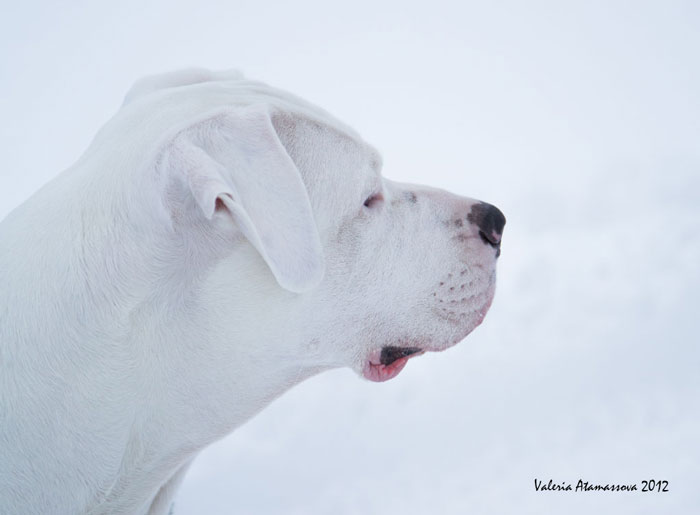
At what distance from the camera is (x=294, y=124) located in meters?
1.94

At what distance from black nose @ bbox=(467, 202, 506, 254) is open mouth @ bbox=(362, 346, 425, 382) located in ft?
1.54

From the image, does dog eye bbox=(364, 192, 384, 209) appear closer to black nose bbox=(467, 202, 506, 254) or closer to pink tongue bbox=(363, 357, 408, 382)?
black nose bbox=(467, 202, 506, 254)

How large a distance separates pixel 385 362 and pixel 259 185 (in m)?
0.82

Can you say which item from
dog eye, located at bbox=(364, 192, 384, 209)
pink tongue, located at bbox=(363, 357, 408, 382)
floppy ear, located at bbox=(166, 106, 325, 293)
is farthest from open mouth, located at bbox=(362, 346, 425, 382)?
floppy ear, located at bbox=(166, 106, 325, 293)

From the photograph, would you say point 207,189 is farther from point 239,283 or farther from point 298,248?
point 239,283

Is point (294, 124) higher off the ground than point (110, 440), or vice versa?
point (294, 124)

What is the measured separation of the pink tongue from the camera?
211 centimetres

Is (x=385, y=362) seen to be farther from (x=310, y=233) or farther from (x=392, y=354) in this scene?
(x=310, y=233)

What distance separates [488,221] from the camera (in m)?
2.32

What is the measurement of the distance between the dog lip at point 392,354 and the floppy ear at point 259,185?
1.86ft

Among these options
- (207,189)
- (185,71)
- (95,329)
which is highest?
(185,71)

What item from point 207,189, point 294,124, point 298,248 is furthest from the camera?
point 294,124

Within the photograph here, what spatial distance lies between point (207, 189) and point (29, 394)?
30.6 inches

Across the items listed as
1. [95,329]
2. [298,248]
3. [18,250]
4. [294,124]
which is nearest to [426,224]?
[294,124]
